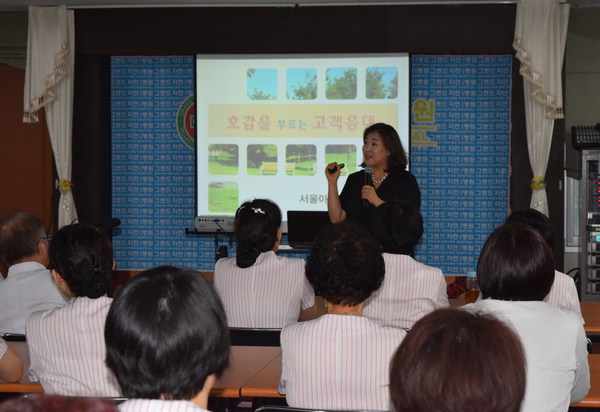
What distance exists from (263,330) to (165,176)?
165 inches

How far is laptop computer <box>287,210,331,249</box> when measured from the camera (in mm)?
5523

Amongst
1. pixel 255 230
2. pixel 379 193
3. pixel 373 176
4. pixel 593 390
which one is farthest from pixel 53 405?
pixel 373 176

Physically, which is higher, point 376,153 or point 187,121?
point 187,121

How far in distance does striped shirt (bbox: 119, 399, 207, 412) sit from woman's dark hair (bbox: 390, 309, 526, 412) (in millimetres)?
311

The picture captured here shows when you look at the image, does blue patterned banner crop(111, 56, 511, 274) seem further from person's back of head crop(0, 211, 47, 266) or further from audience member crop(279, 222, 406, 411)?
audience member crop(279, 222, 406, 411)

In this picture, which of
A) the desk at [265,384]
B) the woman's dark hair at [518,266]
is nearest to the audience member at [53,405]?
the woman's dark hair at [518,266]

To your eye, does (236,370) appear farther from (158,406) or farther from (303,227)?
(303,227)

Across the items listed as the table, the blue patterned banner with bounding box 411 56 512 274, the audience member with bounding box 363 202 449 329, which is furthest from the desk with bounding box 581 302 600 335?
the blue patterned banner with bounding box 411 56 512 274

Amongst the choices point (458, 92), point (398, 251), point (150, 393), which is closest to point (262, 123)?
point (458, 92)

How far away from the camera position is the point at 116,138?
6.94 m

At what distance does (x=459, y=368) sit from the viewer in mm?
1065

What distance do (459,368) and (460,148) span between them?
18.8 ft

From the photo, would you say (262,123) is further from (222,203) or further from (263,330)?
(263,330)

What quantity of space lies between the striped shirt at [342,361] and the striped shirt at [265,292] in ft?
3.83
